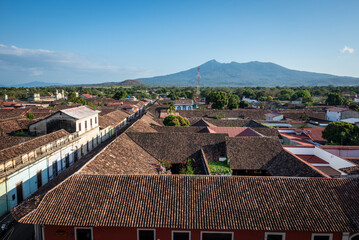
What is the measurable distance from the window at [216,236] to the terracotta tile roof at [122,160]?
685 cm

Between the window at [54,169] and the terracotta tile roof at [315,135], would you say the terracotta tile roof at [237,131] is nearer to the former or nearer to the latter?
the terracotta tile roof at [315,135]

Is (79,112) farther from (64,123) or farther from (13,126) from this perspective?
(13,126)

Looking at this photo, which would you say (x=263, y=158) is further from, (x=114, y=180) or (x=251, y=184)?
(x=114, y=180)

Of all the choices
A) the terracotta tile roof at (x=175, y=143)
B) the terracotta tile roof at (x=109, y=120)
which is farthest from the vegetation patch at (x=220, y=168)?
the terracotta tile roof at (x=109, y=120)

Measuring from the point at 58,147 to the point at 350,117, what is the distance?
154 ft

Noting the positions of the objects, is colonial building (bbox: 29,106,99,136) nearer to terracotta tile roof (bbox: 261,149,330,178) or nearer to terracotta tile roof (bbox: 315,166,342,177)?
terracotta tile roof (bbox: 261,149,330,178)

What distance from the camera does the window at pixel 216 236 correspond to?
9.80m

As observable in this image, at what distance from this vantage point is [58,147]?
18438 millimetres

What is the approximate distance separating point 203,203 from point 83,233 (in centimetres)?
528

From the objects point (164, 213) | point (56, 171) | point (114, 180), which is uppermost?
point (114, 180)

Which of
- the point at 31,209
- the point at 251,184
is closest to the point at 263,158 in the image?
the point at 251,184

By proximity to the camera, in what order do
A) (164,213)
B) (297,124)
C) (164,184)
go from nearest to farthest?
(164,213) → (164,184) → (297,124)

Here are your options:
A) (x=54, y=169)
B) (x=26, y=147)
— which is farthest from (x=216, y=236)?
(x=26, y=147)

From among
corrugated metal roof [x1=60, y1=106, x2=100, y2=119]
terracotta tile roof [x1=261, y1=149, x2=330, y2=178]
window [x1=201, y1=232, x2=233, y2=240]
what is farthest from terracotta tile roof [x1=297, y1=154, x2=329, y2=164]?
corrugated metal roof [x1=60, y1=106, x2=100, y2=119]
